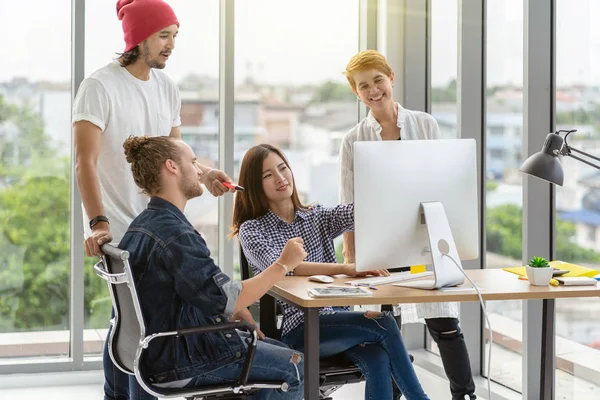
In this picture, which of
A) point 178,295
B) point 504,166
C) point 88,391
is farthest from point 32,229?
point 504,166

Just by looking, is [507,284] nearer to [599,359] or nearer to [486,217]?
[599,359]

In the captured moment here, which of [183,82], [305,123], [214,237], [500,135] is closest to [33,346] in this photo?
[214,237]

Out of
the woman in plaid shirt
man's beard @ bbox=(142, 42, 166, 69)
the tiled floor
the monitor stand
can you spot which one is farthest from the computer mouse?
the tiled floor

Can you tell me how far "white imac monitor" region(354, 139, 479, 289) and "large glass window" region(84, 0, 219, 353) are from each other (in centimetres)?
216

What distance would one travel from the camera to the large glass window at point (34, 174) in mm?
4367

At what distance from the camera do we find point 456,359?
3.18 meters

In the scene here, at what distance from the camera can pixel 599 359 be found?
3.22m

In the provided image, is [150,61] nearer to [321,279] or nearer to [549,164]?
[321,279]

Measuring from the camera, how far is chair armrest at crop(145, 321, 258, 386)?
7.45 ft

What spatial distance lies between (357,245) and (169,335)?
61 centimetres

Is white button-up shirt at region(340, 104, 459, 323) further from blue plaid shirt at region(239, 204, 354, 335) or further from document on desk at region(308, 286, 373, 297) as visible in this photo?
document on desk at region(308, 286, 373, 297)

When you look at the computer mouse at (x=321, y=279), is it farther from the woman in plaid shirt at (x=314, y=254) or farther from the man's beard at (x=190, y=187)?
the man's beard at (x=190, y=187)

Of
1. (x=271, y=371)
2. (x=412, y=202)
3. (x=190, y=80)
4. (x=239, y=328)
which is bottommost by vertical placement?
(x=271, y=371)

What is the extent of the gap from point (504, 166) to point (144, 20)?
1.76 metres
